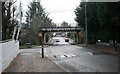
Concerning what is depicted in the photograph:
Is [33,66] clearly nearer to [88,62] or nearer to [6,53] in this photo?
[6,53]

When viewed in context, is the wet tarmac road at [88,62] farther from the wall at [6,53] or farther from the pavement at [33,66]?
the wall at [6,53]

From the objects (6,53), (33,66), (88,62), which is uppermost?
(6,53)

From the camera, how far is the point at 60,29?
87.2 meters

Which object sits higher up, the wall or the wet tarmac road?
the wall

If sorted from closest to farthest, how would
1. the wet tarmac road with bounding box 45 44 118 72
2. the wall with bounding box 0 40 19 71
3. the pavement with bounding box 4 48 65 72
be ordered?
the wall with bounding box 0 40 19 71 < the pavement with bounding box 4 48 65 72 < the wet tarmac road with bounding box 45 44 118 72

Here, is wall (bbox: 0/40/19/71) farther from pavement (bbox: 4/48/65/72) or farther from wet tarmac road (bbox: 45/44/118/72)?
wet tarmac road (bbox: 45/44/118/72)

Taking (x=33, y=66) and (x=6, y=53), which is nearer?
(x=6, y=53)

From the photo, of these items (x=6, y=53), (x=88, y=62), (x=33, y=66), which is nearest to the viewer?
(x=6, y=53)

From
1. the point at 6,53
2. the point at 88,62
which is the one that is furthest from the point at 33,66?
the point at 88,62

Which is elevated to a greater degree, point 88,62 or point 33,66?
point 33,66

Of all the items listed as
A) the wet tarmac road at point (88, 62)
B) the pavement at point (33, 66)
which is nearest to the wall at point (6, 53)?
the pavement at point (33, 66)

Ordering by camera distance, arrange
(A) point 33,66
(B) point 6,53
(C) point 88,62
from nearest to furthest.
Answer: (B) point 6,53 → (A) point 33,66 → (C) point 88,62

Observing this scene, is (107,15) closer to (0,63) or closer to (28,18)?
(0,63)

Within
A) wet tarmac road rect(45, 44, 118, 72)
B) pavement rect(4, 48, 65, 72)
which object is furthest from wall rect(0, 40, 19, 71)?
wet tarmac road rect(45, 44, 118, 72)
